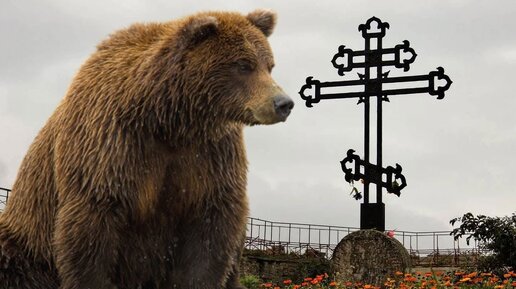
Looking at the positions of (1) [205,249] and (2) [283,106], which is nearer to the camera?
(2) [283,106]

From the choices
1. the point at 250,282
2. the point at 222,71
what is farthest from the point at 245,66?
the point at 250,282

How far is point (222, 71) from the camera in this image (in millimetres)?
4062

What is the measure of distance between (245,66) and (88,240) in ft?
4.10

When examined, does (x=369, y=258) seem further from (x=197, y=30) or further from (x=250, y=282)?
(x=197, y=30)

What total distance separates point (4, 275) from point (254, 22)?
2.07 m

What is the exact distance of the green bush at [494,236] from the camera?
36.4 ft

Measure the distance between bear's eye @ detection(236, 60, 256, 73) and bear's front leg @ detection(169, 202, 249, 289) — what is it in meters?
0.79

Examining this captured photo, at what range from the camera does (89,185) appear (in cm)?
421

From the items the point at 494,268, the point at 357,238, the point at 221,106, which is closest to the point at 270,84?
the point at 221,106

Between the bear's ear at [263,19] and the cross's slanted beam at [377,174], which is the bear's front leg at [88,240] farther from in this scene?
the cross's slanted beam at [377,174]

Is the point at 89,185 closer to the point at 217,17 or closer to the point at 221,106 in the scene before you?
the point at 221,106

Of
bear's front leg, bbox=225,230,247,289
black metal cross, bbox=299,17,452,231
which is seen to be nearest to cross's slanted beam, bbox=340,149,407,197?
black metal cross, bbox=299,17,452,231

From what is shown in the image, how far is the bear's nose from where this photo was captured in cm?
383

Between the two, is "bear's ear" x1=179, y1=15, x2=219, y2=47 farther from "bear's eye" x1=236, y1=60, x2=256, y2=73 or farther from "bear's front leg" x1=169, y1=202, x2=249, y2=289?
"bear's front leg" x1=169, y1=202, x2=249, y2=289
